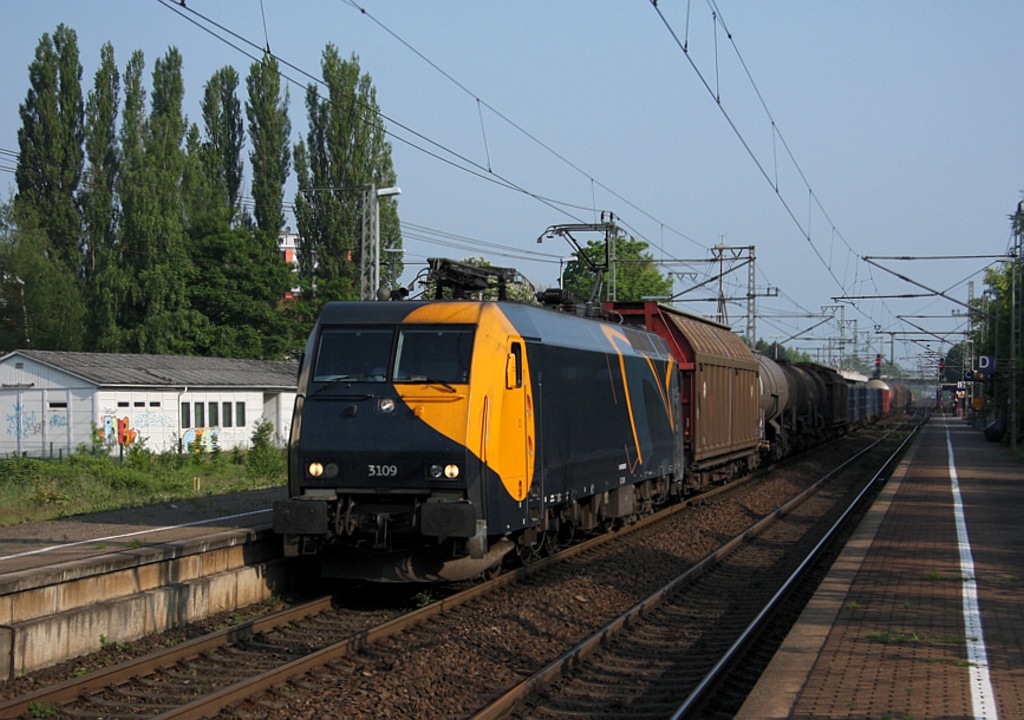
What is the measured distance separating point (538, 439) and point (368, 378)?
78.3 inches

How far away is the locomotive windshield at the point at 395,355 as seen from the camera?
1097 centimetres

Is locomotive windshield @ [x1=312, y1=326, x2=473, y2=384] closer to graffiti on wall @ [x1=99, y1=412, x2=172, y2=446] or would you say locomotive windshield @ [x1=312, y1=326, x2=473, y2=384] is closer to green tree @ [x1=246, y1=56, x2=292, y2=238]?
graffiti on wall @ [x1=99, y1=412, x2=172, y2=446]

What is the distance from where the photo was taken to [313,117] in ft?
169

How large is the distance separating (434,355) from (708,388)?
37.1 ft

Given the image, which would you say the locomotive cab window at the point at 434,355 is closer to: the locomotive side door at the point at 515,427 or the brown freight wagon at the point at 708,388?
the locomotive side door at the point at 515,427

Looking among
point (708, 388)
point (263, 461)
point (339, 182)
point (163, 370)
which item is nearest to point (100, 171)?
point (339, 182)

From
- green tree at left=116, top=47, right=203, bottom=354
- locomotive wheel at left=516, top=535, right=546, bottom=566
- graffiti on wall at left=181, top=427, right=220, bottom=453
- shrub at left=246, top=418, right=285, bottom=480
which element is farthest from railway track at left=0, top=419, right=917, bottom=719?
green tree at left=116, top=47, right=203, bottom=354

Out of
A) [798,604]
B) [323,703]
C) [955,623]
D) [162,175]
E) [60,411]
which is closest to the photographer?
[323,703]

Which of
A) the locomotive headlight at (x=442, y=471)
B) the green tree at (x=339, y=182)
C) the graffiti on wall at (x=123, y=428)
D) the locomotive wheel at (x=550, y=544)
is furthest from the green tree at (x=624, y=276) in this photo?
the locomotive headlight at (x=442, y=471)

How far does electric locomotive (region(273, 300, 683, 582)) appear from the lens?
10.6m

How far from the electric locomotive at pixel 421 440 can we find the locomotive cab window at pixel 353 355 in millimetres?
13

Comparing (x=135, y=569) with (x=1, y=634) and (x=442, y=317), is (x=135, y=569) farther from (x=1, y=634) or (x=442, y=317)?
(x=442, y=317)

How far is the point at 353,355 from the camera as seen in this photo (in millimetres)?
11305

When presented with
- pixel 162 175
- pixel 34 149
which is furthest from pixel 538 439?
pixel 34 149
